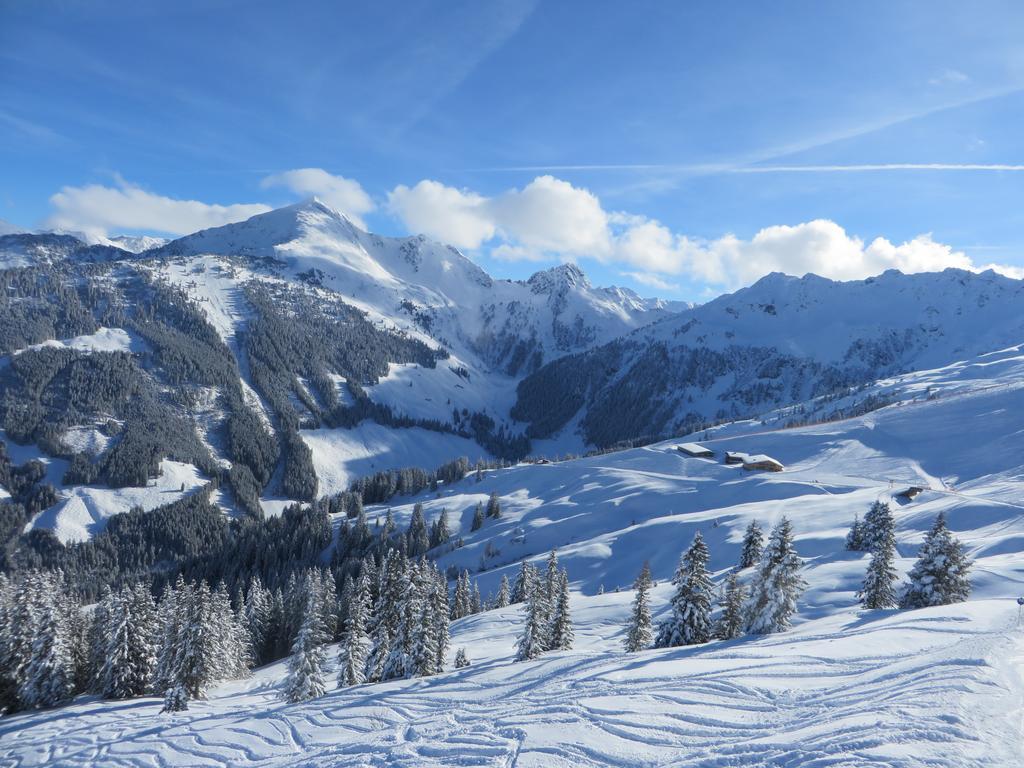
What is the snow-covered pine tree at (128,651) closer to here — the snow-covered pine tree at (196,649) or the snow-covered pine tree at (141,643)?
the snow-covered pine tree at (141,643)

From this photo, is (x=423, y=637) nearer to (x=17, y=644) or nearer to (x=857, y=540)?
(x=17, y=644)

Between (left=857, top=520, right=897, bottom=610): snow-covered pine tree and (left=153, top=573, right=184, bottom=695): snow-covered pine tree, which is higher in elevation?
(left=857, top=520, right=897, bottom=610): snow-covered pine tree

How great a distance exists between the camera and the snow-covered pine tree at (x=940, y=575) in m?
32.9

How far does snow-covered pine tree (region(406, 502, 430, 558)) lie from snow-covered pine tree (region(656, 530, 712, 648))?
8709cm

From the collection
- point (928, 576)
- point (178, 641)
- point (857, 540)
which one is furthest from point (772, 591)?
point (178, 641)

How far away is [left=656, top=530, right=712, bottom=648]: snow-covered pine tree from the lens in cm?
3594

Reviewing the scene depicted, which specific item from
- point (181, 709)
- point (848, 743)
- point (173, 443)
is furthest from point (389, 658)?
point (173, 443)

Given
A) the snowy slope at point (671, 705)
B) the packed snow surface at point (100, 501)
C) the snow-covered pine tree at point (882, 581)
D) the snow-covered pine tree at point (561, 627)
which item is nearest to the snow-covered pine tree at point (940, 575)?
the snow-covered pine tree at point (882, 581)

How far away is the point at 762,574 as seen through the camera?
33344 millimetres

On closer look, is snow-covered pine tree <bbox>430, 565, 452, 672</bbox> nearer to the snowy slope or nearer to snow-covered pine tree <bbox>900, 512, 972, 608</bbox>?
the snowy slope

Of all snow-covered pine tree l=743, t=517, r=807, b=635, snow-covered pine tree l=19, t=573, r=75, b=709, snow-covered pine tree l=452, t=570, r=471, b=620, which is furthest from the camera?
snow-covered pine tree l=452, t=570, r=471, b=620

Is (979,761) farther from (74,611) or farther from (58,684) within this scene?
(74,611)

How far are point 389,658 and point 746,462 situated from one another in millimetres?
109282

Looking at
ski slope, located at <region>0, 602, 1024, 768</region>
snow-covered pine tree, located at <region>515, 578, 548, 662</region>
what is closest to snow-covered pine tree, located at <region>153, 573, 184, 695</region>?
ski slope, located at <region>0, 602, 1024, 768</region>
